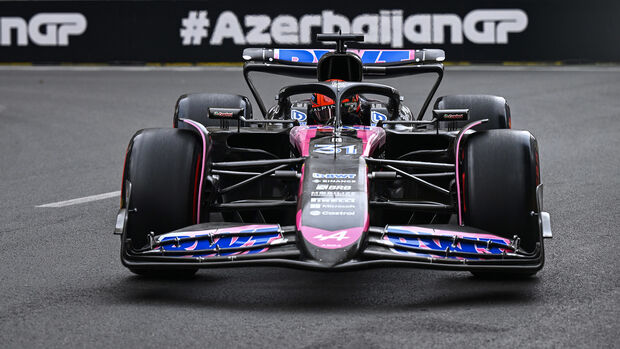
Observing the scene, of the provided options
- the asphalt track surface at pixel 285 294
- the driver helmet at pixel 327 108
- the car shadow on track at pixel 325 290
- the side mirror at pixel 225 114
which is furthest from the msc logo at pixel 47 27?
the car shadow on track at pixel 325 290

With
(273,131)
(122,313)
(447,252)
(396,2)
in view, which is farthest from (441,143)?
(396,2)

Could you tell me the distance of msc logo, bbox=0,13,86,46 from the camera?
22.6 metres

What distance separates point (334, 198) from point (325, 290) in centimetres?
51

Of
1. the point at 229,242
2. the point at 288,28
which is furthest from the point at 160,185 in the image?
the point at 288,28

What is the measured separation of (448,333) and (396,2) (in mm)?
17562

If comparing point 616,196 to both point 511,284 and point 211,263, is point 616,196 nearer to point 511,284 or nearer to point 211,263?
point 511,284

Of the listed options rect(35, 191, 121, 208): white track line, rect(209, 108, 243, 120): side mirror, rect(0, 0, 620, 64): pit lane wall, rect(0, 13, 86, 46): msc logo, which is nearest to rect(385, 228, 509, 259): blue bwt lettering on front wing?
rect(209, 108, 243, 120): side mirror

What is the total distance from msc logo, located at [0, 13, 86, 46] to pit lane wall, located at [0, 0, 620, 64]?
0.07 feet

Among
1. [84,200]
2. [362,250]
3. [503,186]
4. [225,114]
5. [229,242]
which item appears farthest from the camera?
[84,200]

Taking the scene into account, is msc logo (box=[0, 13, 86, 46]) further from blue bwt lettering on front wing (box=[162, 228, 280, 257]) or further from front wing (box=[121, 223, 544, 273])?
blue bwt lettering on front wing (box=[162, 228, 280, 257])

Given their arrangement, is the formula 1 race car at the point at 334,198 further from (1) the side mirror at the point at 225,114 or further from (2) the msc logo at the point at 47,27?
(2) the msc logo at the point at 47,27

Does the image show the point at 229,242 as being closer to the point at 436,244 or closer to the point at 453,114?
the point at 436,244

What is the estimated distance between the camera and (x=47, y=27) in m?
22.6

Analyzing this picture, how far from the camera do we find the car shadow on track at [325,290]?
5465mm
